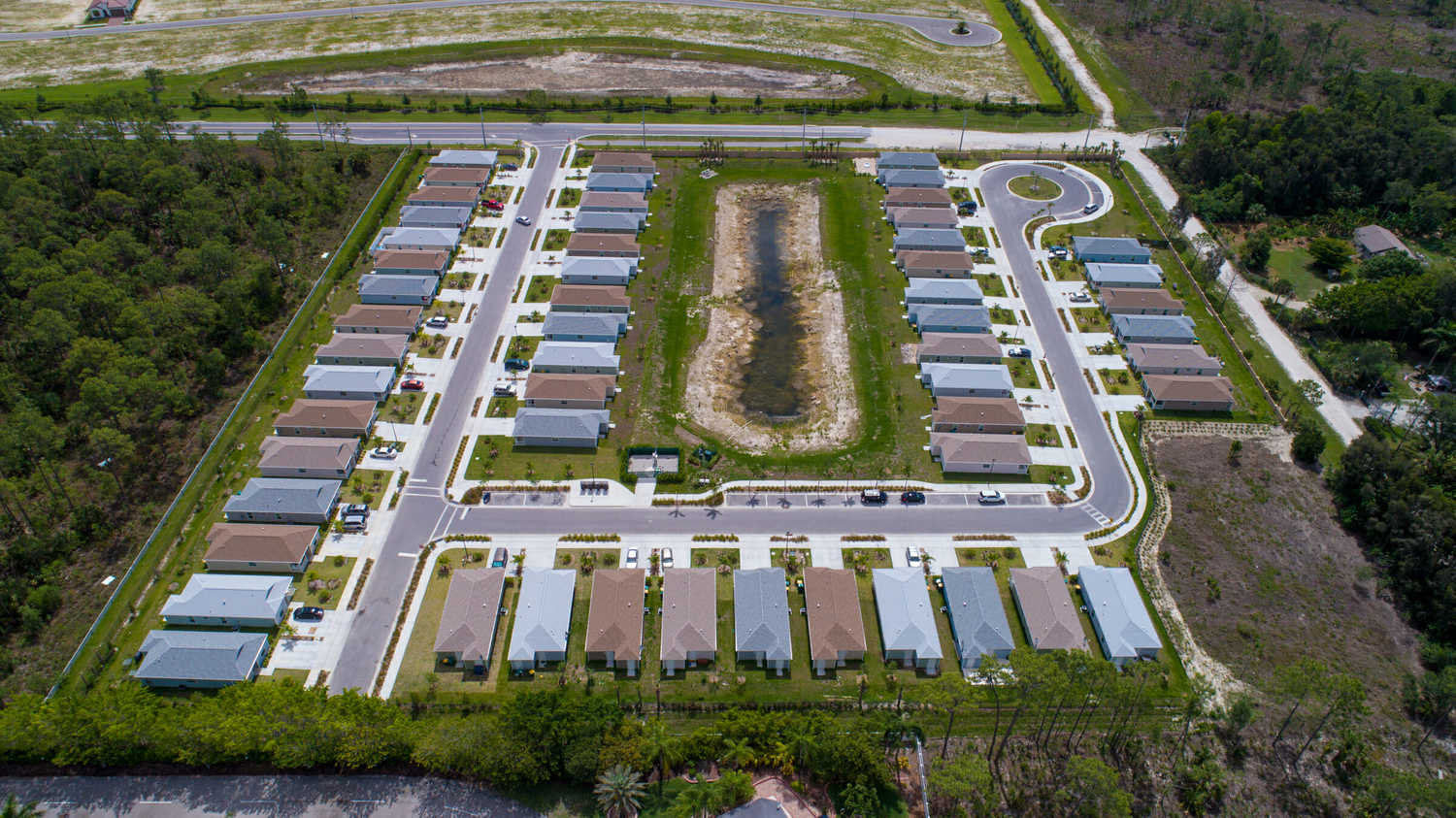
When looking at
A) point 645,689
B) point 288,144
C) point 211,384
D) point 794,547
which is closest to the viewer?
point 645,689

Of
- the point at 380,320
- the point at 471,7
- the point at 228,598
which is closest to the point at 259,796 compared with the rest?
the point at 228,598

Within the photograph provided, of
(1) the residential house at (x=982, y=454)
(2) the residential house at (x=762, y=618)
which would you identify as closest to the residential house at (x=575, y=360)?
(2) the residential house at (x=762, y=618)

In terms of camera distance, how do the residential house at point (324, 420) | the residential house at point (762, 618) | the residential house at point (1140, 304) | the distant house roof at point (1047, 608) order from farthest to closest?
1. the residential house at point (1140, 304)
2. the residential house at point (324, 420)
3. the distant house roof at point (1047, 608)
4. the residential house at point (762, 618)

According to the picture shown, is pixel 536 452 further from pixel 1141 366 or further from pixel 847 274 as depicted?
pixel 1141 366

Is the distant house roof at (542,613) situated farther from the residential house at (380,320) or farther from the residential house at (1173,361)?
the residential house at (1173,361)

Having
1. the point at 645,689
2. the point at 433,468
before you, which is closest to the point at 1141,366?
the point at 645,689

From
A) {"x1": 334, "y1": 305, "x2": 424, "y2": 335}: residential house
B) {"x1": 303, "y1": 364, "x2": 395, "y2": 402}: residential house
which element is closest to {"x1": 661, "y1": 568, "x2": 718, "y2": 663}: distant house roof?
{"x1": 303, "y1": 364, "x2": 395, "y2": 402}: residential house
